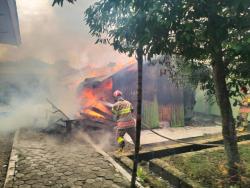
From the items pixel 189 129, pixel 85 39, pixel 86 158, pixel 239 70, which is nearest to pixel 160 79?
pixel 189 129

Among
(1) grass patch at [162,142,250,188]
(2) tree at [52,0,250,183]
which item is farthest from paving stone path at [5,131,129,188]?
(2) tree at [52,0,250,183]

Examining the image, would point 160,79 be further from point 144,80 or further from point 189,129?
point 189,129

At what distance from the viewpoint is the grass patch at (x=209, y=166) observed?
6.00 meters

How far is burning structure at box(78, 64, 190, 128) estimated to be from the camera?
40.1 feet

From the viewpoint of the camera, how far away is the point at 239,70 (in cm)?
492

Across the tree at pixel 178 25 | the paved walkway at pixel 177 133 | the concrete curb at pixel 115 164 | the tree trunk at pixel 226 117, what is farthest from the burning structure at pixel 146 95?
the tree at pixel 178 25

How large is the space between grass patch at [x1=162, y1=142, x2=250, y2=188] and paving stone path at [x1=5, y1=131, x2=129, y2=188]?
1.54m

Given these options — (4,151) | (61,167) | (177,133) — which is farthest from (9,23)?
(177,133)

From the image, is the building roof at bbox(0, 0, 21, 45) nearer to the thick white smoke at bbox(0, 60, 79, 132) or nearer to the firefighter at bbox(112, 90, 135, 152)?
the firefighter at bbox(112, 90, 135, 152)

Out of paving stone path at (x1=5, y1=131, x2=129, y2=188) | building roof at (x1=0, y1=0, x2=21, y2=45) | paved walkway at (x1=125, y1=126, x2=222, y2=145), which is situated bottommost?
paving stone path at (x1=5, y1=131, x2=129, y2=188)

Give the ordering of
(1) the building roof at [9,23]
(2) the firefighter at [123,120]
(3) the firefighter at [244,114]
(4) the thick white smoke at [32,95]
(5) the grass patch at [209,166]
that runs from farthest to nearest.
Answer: (4) the thick white smoke at [32,95]
(3) the firefighter at [244,114]
(2) the firefighter at [123,120]
(1) the building roof at [9,23]
(5) the grass patch at [209,166]

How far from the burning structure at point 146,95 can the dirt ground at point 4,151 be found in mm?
3286

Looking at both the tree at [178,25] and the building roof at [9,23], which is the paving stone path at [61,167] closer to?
the tree at [178,25]

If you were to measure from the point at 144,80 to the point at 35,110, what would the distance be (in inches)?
251
